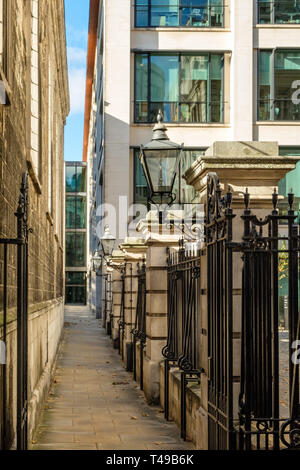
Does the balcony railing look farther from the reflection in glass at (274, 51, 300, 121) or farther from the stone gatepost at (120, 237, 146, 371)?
the stone gatepost at (120, 237, 146, 371)

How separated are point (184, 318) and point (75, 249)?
68609 mm

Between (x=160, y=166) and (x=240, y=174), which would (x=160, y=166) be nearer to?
(x=160, y=166)

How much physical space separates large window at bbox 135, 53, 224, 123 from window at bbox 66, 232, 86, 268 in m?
46.6

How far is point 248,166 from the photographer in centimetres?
691

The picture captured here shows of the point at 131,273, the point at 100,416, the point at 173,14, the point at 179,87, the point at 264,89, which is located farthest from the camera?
the point at 173,14

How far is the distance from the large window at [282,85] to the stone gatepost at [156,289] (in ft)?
69.7

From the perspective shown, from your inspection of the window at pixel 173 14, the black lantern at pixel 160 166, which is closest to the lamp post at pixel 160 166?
the black lantern at pixel 160 166

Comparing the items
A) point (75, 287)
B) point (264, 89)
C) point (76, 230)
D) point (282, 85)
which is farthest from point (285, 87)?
point (75, 287)

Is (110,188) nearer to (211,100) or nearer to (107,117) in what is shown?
(107,117)

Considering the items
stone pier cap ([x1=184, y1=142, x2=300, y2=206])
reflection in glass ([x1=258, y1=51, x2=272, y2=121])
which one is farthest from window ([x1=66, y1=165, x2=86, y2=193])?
stone pier cap ([x1=184, y1=142, x2=300, y2=206])
